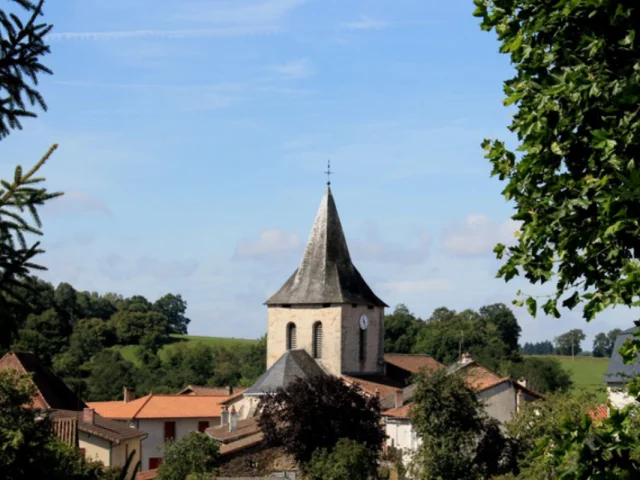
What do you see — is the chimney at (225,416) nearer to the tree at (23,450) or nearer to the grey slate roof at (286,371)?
the grey slate roof at (286,371)

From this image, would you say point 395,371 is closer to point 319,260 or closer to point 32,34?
point 319,260

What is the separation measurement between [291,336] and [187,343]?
48.2 meters

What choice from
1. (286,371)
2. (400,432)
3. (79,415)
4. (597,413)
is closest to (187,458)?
(79,415)

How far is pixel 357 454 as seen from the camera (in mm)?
33062

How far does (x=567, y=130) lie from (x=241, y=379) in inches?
3138

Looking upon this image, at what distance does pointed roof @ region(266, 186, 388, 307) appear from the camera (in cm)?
5650

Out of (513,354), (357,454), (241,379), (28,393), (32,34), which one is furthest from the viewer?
(513,354)

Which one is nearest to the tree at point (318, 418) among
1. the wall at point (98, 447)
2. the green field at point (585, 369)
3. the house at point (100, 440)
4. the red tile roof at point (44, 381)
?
the house at point (100, 440)

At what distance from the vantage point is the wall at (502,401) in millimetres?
44047

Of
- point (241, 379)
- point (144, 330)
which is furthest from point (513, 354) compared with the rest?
point (144, 330)

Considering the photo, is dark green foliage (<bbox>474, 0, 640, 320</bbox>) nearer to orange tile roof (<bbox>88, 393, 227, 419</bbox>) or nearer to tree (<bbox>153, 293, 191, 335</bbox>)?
orange tile roof (<bbox>88, 393, 227, 419</bbox>)

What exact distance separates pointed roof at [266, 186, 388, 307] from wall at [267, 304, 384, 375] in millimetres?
→ 510

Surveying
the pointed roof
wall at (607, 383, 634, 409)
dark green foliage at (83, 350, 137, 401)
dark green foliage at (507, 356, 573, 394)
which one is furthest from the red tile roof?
dark green foliage at (507, 356, 573, 394)

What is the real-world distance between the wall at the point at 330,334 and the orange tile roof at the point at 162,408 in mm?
5908
